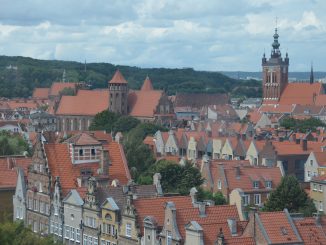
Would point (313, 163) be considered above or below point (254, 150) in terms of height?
below

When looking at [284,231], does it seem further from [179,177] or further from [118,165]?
[179,177]

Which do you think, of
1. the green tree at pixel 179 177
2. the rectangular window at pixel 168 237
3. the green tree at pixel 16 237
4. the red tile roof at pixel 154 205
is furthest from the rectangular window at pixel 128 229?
the green tree at pixel 179 177

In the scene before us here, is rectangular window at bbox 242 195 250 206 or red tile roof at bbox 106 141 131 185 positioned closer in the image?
red tile roof at bbox 106 141 131 185

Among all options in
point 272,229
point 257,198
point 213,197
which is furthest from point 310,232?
point 257,198

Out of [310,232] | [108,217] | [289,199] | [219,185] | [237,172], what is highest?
[237,172]

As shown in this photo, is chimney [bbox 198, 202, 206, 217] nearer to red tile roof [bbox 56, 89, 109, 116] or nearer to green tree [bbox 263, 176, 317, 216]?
green tree [bbox 263, 176, 317, 216]

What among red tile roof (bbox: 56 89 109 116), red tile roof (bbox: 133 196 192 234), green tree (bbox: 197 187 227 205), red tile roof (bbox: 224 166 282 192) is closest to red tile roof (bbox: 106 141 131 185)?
green tree (bbox: 197 187 227 205)

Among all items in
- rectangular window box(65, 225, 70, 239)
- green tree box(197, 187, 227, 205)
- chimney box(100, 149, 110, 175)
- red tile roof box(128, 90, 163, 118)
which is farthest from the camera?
red tile roof box(128, 90, 163, 118)

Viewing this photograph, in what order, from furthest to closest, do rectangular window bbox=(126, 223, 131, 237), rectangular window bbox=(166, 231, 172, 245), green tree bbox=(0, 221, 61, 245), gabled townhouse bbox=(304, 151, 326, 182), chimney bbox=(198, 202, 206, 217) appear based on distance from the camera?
gabled townhouse bbox=(304, 151, 326, 182)
rectangular window bbox=(126, 223, 131, 237)
chimney bbox=(198, 202, 206, 217)
rectangular window bbox=(166, 231, 172, 245)
green tree bbox=(0, 221, 61, 245)
